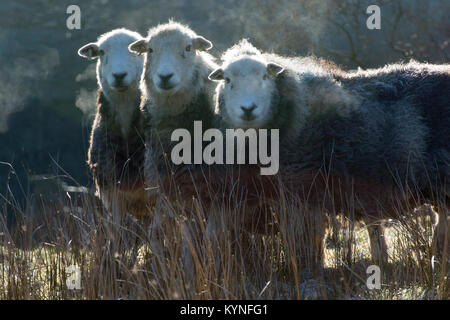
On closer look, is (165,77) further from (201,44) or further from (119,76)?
(119,76)

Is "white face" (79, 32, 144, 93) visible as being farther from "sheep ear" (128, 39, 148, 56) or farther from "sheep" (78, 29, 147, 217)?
"sheep ear" (128, 39, 148, 56)

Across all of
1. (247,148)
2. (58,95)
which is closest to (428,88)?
(247,148)

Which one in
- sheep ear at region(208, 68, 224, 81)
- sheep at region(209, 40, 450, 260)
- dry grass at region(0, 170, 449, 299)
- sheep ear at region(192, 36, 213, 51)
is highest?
sheep ear at region(192, 36, 213, 51)

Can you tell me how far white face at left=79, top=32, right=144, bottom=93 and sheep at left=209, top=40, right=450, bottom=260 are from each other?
1.07 meters

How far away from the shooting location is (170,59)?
4.55m

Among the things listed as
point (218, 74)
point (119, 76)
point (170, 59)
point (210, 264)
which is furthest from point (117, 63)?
point (210, 264)

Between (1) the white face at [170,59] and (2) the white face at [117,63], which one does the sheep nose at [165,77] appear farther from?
(2) the white face at [117,63]

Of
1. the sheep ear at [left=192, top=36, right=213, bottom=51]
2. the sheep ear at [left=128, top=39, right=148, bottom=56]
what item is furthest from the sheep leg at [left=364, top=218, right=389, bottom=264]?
the sheep ear at [left=128, top=39, right=148, bottom=56]

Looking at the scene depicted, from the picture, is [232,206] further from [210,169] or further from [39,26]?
[39,26]

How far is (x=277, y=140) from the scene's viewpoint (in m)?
4.24

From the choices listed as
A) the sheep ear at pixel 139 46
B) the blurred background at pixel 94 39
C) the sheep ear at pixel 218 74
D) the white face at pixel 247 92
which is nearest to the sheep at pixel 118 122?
the sheep ear at pixel 139 46

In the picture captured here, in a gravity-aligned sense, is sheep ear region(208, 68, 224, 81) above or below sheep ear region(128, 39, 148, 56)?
below

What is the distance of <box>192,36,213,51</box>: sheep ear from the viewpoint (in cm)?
478
